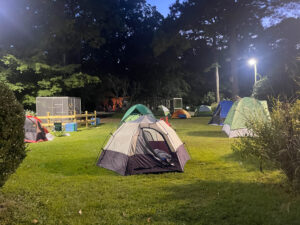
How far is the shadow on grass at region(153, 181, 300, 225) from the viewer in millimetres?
3775

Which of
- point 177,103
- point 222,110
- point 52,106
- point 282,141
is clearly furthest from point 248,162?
point 177,103

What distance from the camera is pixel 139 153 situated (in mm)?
6492

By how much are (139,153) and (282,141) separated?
10.9ft

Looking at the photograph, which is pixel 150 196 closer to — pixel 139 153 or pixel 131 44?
pixel 139 153

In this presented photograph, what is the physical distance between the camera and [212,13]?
2555cm

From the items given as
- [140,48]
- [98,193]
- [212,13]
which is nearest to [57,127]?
[98,193]

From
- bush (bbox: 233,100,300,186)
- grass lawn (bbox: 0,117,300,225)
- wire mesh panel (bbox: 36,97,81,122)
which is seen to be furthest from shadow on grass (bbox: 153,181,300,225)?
wire mesh panel (bbox: 36,97,81,122)

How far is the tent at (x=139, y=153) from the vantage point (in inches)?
248

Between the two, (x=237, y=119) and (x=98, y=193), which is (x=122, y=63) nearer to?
(x=237, y=119)

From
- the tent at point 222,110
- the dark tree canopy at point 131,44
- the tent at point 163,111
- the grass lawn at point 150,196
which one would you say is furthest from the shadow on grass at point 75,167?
the tent at point 163,111

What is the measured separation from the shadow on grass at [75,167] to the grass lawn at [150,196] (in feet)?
0.08

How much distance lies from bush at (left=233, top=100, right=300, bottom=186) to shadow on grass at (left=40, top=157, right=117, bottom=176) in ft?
11.1

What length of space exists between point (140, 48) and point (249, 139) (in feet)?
101

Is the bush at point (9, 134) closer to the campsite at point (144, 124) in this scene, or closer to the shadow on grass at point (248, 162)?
the campsite at point (144, 124)
